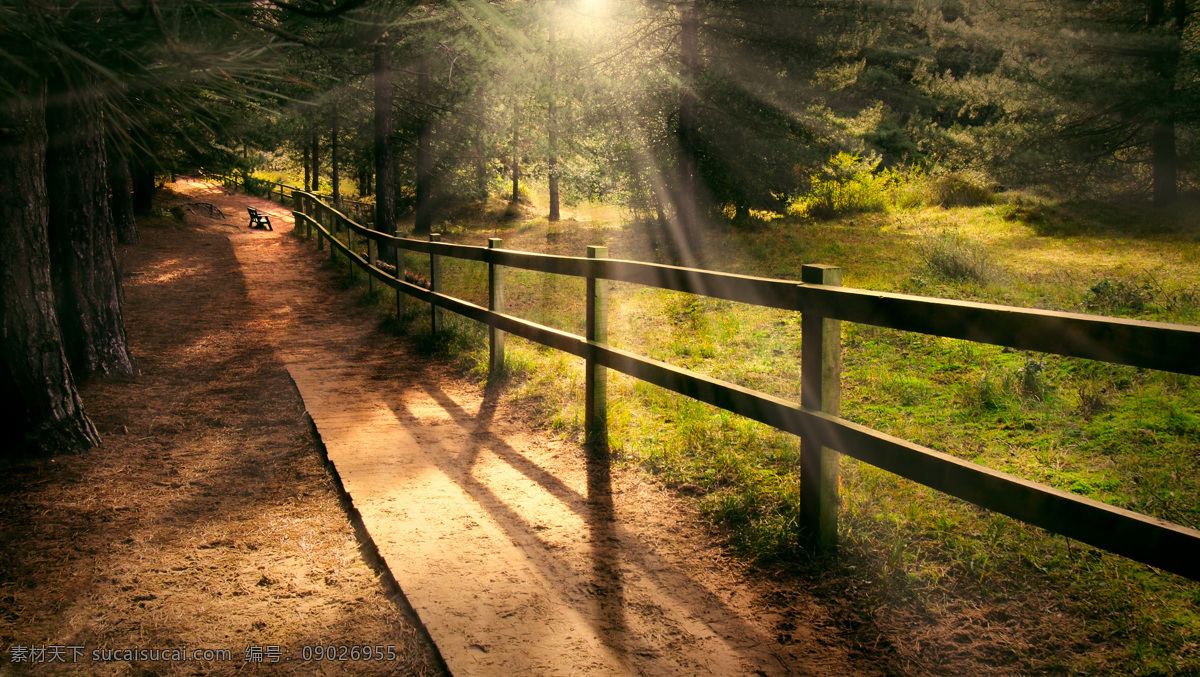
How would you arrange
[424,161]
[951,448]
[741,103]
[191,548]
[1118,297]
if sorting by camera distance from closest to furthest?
1. [191,548]
2. [951,448]
3. [1118,297]
4. [741,103]
5. [424,161]

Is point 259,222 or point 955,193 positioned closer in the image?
point 955,193

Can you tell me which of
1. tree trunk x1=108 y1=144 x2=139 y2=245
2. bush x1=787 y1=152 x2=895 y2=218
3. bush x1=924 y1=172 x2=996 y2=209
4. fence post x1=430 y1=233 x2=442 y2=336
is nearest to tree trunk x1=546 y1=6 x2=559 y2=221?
fence post x1=430 y1=233 x2=442 y2=336

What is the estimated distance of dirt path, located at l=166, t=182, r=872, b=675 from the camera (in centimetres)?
271

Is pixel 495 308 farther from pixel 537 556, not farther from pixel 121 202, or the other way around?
pixel 121 202

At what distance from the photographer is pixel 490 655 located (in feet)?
8.80

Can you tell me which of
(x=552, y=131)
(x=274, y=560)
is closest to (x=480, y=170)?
(x=552, y=131)

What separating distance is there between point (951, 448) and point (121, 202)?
66.0 feet

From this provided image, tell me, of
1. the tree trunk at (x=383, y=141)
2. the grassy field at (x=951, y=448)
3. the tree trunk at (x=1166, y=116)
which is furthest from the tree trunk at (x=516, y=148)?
the tree trunk at (x=1166, y=116)

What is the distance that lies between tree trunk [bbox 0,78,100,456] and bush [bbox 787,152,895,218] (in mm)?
18065

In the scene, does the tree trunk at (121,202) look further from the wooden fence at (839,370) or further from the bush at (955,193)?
the bush at (955,193)

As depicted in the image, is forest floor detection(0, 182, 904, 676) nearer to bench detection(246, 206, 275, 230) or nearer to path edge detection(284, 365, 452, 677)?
path edge detection(284, 365, 452, 677)

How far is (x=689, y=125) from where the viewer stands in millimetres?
16797

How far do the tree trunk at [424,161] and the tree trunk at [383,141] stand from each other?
111 inches

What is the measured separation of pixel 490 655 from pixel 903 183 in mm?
25494
